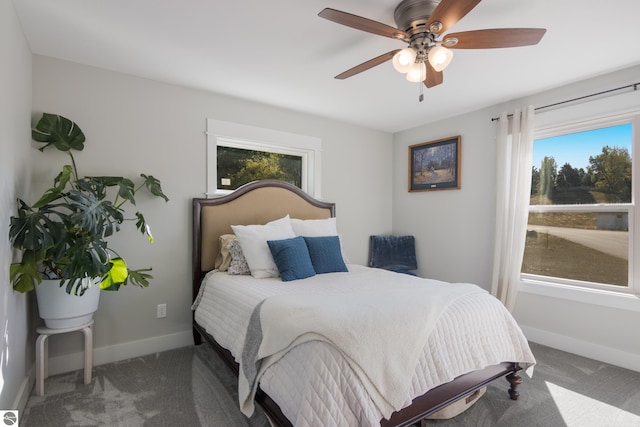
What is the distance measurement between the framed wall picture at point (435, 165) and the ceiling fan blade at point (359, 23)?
7.75 ft

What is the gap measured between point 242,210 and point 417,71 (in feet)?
6.67

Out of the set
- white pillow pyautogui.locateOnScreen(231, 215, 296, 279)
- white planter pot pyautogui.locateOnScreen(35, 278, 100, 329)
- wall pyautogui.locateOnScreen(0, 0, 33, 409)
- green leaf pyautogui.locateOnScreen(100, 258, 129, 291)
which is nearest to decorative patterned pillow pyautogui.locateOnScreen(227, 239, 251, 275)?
white pillow pyautogui.locateOnScreen(231, 215, 296, 279)

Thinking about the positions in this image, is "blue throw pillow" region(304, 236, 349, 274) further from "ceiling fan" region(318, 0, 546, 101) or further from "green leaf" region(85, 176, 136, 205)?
"ceiling fan" region(318, 0, 546, 101)

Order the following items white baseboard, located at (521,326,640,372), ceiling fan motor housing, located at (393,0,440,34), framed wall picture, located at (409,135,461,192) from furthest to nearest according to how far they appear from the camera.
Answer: framed wall picture, located at (409,135,461,192) → white baseboard, located at (521,326,640,372) → ceiling fan motor housing, located at (393,0,440,34)

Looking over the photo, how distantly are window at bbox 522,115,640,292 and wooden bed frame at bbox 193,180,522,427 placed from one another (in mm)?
1513

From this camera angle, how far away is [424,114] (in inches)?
149

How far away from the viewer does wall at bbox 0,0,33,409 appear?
1.63 m

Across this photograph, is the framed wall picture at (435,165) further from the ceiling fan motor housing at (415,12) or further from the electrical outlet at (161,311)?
the electrical outlet at (161,311)

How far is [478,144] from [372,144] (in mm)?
1349

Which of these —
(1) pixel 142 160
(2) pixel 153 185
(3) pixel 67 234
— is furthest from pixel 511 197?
(3) pixel 67 234

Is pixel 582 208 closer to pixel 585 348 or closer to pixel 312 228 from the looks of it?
pixel 585 348

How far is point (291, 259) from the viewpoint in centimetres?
259

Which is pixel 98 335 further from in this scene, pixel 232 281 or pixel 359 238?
pixel 359 238

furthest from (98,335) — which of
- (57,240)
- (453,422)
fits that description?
(453,422)
